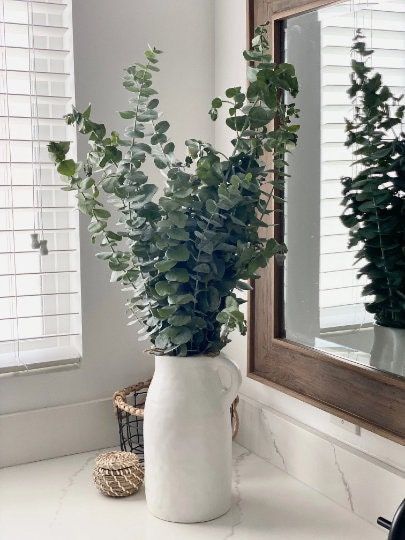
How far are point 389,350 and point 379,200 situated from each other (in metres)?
0.24

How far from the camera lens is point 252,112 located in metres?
1.15

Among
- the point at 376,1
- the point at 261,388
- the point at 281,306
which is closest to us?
the point at 376,1

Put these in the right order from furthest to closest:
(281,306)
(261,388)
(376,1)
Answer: (261,388)
(281,306)
(376,1)

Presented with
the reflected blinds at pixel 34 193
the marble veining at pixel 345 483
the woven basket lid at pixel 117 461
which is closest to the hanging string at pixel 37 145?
the reflected blinds at pixel 34 193

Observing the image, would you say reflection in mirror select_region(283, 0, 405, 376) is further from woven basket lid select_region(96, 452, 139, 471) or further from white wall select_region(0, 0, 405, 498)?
woven basket lid select_region(96, 452, 139, 471)

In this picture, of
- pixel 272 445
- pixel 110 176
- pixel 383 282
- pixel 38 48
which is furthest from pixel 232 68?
pixel 272 445

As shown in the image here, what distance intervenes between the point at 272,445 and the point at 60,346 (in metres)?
0.50

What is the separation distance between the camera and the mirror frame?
3.85 feet

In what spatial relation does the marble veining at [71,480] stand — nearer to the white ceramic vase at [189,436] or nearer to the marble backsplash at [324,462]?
the white ceramic vase at [189,436]

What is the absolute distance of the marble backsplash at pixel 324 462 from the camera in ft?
3.98

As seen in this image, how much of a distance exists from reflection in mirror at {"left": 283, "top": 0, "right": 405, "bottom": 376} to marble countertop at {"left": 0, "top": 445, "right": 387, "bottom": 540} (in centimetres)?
28

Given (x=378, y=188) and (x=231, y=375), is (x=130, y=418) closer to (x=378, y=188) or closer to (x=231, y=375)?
(x=231, y=375)

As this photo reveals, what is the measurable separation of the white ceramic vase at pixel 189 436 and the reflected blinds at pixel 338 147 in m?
0.22

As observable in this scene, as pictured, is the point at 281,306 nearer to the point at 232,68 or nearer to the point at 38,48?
the point at 232,68
